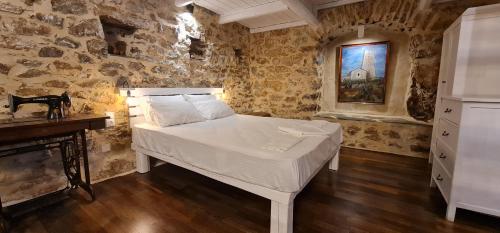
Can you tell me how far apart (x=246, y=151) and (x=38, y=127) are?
157 centimetres

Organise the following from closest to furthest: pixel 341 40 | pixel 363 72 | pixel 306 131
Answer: pixel 306 131
pixel 363 72
pixel 341 40

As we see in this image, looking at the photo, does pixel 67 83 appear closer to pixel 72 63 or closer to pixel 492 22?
pixel 72 63

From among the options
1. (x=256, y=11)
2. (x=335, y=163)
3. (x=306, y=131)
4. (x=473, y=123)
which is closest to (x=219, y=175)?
(x=306, y=131)

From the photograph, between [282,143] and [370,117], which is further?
[370,117]

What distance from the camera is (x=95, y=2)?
2.20m

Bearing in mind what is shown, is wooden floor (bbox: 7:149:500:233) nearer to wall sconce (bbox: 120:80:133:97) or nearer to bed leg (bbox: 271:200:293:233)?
bed leg (bbox: 271:200:293:233)

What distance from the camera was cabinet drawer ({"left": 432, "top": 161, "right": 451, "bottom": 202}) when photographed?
5.62ft

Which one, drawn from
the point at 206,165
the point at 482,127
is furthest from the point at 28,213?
the point at 482,127

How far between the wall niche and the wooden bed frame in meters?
0.50

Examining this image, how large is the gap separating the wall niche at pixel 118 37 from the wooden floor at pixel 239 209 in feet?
4.91

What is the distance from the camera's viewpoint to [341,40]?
394 centimetres

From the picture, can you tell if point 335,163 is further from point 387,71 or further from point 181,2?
point 181,2

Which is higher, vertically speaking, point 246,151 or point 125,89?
point 125,89

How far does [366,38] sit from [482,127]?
2660mm
